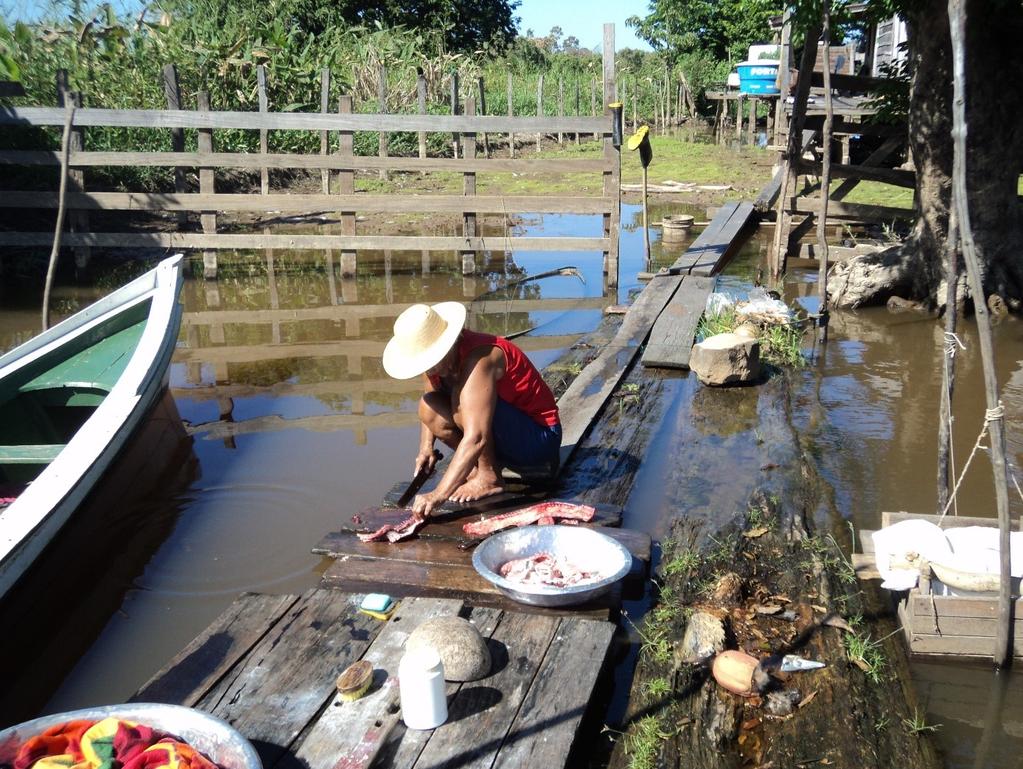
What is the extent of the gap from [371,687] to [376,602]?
1.76ft

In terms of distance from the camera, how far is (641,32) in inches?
1240

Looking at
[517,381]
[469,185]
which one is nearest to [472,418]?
[517,381]

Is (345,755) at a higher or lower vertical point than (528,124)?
lower

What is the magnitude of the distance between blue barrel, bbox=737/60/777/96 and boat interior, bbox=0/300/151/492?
16.0m

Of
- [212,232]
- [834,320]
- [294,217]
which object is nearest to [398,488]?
[834,320]

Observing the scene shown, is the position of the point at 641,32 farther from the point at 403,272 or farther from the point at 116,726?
the point at 116,726

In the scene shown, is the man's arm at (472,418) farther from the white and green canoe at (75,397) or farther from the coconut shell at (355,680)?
the white and green canoe at (75,397)

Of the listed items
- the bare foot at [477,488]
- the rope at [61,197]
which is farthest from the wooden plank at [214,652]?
the rope at [61,197]

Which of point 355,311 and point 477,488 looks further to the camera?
point 355,311

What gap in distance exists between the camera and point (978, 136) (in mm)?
7980

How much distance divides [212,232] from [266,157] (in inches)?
43.8

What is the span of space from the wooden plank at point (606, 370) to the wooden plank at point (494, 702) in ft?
6.07

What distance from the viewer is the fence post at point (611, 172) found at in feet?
31.9

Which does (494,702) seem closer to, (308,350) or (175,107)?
(308,350)
